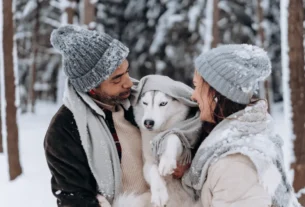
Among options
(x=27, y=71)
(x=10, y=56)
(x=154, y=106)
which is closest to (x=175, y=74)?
(x=27, y=71)

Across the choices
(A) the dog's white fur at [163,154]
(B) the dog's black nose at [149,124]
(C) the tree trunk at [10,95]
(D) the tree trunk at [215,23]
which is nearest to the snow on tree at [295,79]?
Result: (A) the dog's white fur at [163,154]

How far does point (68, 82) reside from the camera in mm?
2883

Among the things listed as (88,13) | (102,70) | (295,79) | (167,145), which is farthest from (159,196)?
(88,13)

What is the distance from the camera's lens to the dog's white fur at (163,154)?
8.99ft

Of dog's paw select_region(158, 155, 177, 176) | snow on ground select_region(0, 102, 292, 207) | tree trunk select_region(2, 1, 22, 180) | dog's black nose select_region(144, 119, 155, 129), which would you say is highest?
dog's black nose select_region(144, 119, 155, 129)

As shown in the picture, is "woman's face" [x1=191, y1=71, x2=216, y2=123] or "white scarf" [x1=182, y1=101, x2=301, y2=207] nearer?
"white scarf" [x1=182, y1=101, x2=301, y2=207]

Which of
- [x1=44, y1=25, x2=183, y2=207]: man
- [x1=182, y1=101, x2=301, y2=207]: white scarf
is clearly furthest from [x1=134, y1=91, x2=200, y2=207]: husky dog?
[x1=182, y1=101, x2=301, y2=207]: white scarf

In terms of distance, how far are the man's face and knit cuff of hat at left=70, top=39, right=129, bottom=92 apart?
51 millimetres

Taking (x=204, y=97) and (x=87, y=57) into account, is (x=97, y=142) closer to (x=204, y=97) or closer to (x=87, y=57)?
(x=87, y=57)

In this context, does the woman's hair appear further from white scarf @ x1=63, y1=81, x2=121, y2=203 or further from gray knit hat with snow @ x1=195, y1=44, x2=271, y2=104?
white scarf @ x1=63, y1=81, x2=121, y2=203

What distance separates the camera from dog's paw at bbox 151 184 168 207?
2723 millimetres

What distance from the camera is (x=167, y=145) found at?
277 cm

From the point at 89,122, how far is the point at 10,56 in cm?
587

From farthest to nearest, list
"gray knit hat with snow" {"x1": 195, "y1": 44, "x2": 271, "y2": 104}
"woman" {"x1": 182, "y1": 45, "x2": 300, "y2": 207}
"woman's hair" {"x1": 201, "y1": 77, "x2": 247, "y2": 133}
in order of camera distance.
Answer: "woman's hair" {"x1": 201, "y1": 77, "x2": 247, "y2": 133}
"gray knit hat with snow" {"x1": 195, "y1": 44, "x2": 271, "y2": 104}
"woman" {"x1": 182, "y1": 45, "x2": 300, "y2": 207}
